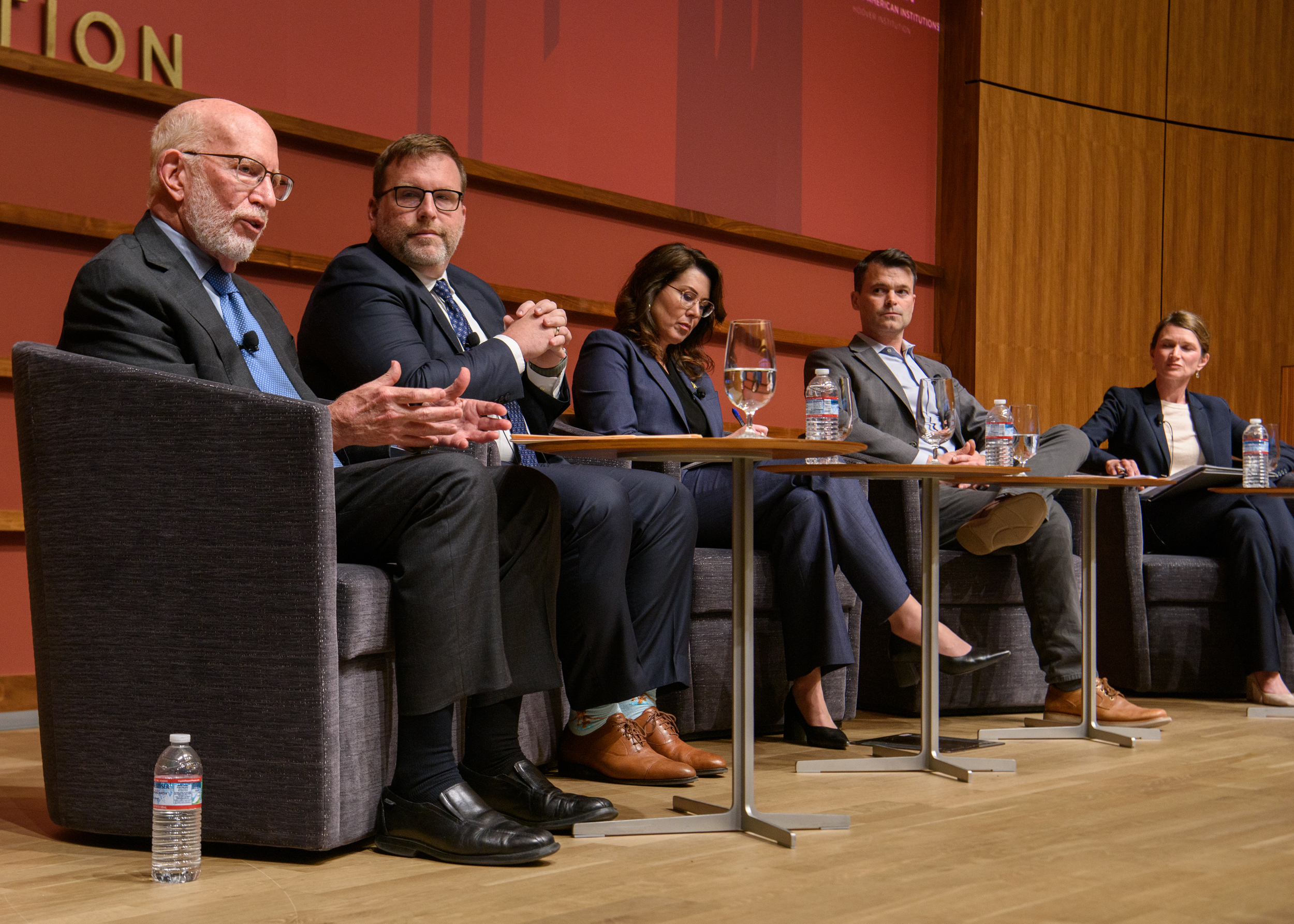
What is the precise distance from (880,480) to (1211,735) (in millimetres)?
994

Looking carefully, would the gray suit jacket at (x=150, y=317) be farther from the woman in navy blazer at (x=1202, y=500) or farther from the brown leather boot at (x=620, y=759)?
the woman in navy blazer at (x=1202, y=500)

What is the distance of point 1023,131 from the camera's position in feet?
18.3

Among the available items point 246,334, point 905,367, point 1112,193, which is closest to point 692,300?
point 905,367

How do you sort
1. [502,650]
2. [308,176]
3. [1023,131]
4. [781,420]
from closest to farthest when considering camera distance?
[502,650], [308,176], [781,420], [1023,131]

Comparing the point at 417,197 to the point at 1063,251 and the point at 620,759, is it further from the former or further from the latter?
the point at 1063,251

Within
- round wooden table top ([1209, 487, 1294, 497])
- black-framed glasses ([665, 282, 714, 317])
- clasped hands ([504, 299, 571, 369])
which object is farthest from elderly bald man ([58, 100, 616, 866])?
round wooden table top ([1209, 487, 1294, 497])

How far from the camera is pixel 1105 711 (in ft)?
10.7

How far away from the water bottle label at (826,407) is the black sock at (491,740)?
2.20 ft

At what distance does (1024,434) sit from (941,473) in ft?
1.29

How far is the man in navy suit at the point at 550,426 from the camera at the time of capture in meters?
2.28

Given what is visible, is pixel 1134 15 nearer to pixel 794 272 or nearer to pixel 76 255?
pixel 794 272

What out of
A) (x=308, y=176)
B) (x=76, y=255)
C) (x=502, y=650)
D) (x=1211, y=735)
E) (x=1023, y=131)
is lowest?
(x=1211, y=735)

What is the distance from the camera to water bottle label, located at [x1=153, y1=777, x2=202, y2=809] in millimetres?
1652

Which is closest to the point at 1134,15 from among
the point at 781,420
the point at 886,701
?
the point at 781,420
